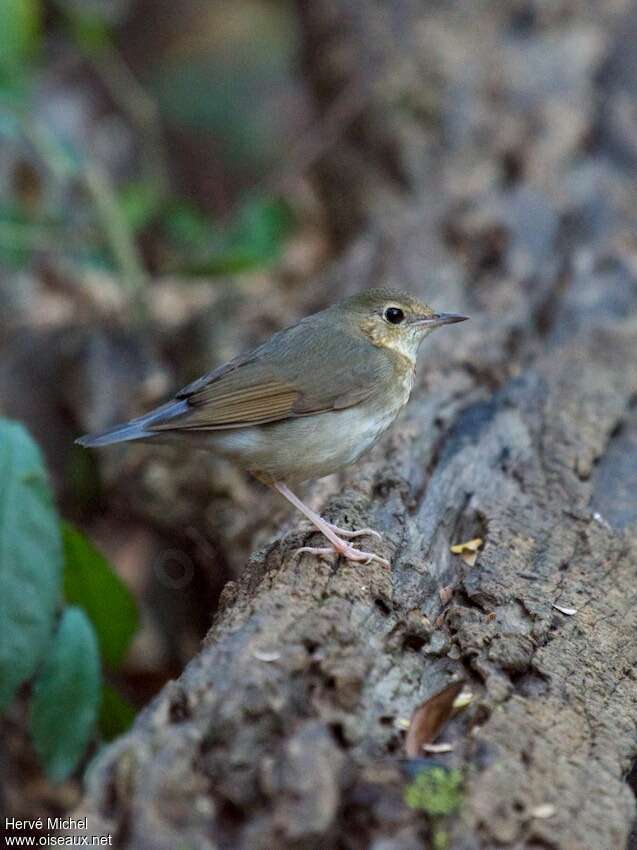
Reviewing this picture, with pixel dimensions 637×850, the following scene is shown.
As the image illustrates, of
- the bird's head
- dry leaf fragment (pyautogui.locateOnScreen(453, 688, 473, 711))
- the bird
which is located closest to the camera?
dry leaf fragment (pyautogui.locateOnScreen(453, 688, 473, 711))

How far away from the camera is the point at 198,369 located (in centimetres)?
577

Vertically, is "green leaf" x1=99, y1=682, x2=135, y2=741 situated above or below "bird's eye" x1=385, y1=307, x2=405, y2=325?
below

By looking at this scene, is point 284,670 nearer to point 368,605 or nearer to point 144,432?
point 368,605

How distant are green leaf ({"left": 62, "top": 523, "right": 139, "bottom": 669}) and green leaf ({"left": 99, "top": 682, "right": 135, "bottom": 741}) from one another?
0.15 meters

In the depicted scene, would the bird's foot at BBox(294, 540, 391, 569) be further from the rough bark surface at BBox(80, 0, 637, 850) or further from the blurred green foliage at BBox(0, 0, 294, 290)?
the blurred green foliage at BBox(0, 0, 294, 290)

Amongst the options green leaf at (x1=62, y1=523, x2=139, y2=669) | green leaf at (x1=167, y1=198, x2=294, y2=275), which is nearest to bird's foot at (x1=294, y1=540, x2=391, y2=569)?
green leaf at (x1=62, y1=523, x2=139, y2=669)

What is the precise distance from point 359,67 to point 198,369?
2.97 metres

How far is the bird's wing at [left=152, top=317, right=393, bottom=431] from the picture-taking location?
381cm

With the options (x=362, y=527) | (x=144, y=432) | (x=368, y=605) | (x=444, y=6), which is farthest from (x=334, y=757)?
(x=444, y=6)

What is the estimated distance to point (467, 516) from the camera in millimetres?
3855

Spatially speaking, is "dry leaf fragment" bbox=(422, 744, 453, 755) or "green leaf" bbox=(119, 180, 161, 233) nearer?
"dry leaf fragment" bbox=(422, 744, 453, 755)

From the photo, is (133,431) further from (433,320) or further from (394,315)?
(433,320)

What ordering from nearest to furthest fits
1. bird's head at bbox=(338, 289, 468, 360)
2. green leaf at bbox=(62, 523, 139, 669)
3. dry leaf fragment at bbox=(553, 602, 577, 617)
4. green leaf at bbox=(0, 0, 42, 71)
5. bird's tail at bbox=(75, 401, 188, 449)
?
1. dry leaf fragment at bbox=(553, 602, 577, 617)
2. bird's tail at bbox=(75, 401, 188, 449)
3. green leaf at bbox=(62, 523, 139, 669)
4. bird's head at bbox=(338, 289, 468, 360)
5. green leaf at bbox=(0, 0, 42, 71)

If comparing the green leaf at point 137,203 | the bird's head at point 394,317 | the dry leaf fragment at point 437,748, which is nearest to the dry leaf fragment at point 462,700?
the dry leaf fragment at point 437,748
